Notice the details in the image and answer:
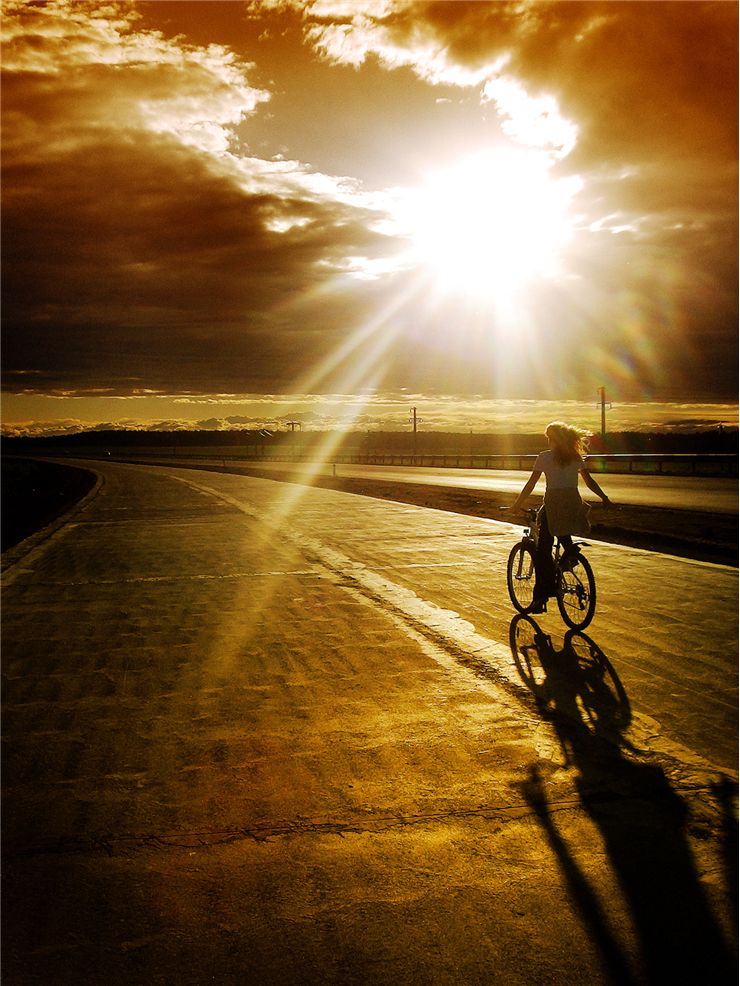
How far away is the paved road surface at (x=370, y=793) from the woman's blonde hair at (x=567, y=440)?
151 centimetres

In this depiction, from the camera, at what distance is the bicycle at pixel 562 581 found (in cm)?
827

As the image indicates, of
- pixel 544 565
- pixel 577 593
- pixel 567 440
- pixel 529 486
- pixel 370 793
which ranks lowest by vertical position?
pixel 370 793

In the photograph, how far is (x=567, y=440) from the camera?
28.6 ft

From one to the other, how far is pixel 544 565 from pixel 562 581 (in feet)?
0.86

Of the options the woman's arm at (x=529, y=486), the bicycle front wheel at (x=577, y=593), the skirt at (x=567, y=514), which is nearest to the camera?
the bicycle front wheel at (x=577, y=593)

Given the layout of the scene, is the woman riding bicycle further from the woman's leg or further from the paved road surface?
the paved road surface

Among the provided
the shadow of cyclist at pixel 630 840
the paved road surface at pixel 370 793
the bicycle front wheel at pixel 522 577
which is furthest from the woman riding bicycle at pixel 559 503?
the shadow of cyclist at pixel 630 840

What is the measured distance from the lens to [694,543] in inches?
619

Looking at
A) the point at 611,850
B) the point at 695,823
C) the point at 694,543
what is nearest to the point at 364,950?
the point at 611,850

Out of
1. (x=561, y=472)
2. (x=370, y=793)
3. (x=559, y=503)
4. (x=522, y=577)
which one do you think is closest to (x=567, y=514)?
(x=559, y=503)

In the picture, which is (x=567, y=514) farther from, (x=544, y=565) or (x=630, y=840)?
(x=630, y=840)

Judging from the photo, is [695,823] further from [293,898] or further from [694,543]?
[694,543]

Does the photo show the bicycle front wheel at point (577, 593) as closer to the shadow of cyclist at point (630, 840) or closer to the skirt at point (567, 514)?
the skirt at point (567, 514)

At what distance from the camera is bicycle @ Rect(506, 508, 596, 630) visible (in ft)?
27.1
